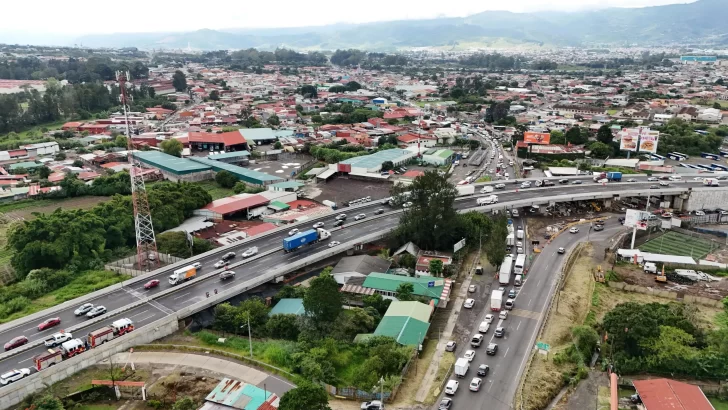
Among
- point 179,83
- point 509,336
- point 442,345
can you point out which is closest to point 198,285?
point 442,345

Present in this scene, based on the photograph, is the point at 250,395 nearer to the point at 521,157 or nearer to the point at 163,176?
the point at 163,176

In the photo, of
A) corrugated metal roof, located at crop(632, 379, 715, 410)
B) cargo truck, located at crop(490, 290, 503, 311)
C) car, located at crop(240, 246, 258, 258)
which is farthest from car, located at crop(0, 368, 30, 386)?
corrugated metal roof, located at crop(632, 379, 715, 410)

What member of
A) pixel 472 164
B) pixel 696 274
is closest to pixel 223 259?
pixel 696 274

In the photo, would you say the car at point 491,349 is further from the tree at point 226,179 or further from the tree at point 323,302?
the tree at point 226,179

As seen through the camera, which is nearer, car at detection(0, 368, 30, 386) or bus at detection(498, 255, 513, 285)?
car at detection(0, 368, 30, 386)

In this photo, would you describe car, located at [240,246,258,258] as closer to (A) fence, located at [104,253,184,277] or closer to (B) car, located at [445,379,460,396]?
(A) fence, located at [104,253,184,277]

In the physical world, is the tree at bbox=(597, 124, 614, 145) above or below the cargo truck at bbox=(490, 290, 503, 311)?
above
